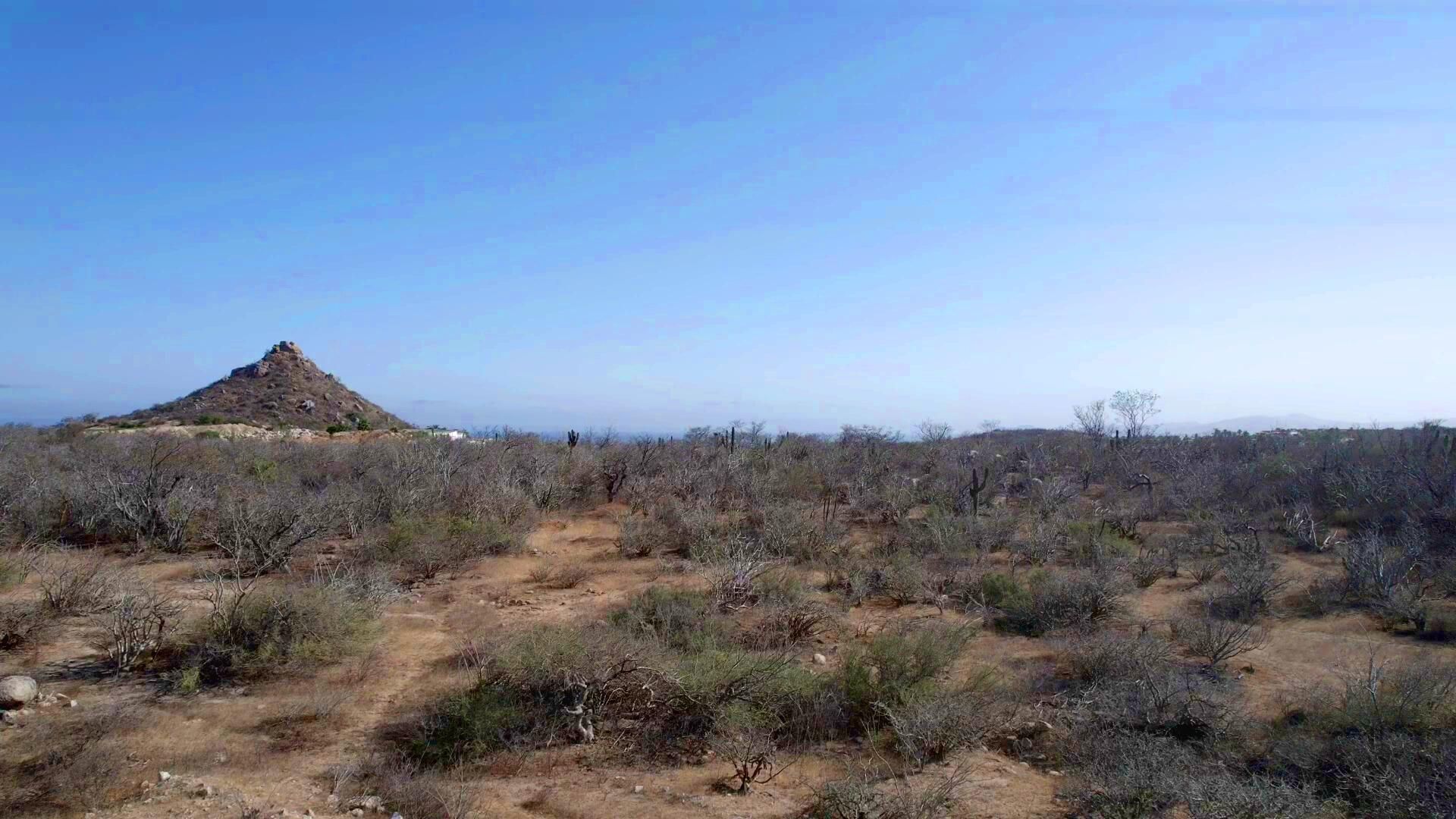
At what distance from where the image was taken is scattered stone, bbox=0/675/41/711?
21.8 feet

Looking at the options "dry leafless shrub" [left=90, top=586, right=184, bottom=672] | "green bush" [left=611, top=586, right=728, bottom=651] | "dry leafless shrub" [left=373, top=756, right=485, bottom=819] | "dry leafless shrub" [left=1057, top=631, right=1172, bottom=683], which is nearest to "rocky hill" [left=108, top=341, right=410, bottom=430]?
"dry leafless shrub" [left=90, top=586, right=184, bottom=672]

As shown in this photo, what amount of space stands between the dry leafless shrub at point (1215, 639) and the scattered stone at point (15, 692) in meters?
11.7

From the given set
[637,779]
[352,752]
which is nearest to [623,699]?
[637,779]

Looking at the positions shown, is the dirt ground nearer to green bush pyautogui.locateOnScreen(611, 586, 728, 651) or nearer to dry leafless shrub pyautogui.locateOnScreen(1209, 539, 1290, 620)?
dry leafless shrub pyautogui.locateOnScreen(1209, 539, 1290, 620)

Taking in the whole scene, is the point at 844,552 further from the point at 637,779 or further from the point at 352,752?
the point at 352,752

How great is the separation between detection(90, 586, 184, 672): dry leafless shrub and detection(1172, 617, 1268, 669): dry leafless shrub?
11.3 m

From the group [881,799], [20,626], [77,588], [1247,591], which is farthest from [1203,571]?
[20,626]

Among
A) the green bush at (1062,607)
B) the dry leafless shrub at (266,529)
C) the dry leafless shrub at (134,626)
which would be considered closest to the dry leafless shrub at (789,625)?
the green bush at (1062,607)

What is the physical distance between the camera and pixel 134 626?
25.5 ft

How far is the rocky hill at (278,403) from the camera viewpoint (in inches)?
1497

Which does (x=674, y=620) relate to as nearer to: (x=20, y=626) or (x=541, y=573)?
(x=541, y=573)

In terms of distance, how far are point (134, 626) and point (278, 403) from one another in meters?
38.3

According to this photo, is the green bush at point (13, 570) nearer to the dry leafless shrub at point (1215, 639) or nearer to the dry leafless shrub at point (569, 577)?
the dry leafless shrub at point (569, 577)

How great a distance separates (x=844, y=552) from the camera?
13961 millimetres
